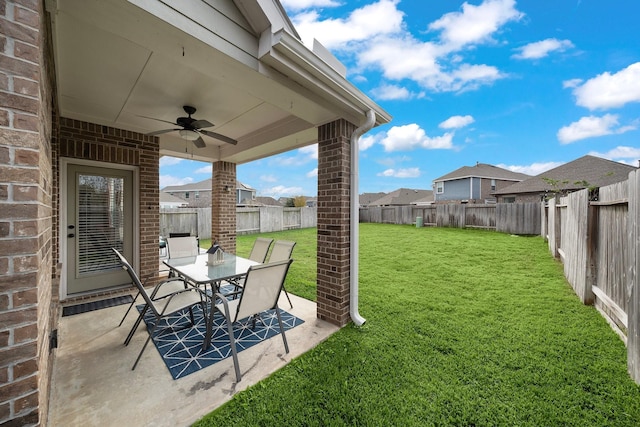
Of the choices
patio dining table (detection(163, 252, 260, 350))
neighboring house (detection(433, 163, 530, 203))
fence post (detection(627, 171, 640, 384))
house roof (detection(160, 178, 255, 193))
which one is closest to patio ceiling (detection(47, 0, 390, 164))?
patio dining table (detection(163, 252, 260, 350))

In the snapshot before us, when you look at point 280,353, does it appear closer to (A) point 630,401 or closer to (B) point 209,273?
(B) point 209,273

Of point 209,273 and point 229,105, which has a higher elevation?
point 229,105

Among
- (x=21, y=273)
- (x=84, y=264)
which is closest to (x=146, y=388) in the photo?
(x=21, y=273)

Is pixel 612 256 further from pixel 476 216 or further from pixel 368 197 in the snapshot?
pixel 368 197

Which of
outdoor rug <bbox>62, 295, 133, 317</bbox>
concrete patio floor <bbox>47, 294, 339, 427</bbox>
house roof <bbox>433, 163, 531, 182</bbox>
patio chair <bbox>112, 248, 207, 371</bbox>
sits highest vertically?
house roof <bbox>433, 163, 531, 182</bbox>

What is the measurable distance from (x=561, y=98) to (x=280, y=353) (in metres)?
20.7

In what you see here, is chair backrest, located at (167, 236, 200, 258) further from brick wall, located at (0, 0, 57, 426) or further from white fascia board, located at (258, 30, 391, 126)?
white fascia board, located at (258, 30, 391, 126)

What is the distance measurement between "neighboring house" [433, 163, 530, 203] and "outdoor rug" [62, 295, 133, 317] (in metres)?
23.4

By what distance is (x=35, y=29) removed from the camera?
106cm

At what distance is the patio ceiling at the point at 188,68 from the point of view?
5.35 ft

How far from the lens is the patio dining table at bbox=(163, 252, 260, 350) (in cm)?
257

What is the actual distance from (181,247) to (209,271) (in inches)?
61.3

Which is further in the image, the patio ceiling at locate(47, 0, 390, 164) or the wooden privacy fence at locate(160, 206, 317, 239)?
the wooden privacy fence at locate(160, 206, 317, 239)

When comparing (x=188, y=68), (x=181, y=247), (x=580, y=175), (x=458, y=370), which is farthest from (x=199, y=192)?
(x=580, y=175)
